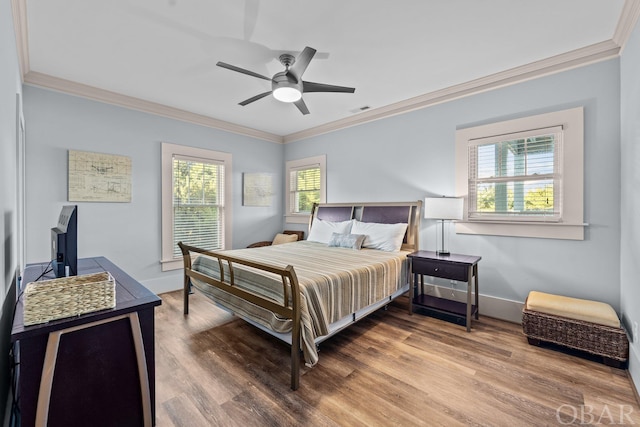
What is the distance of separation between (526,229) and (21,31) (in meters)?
4.97

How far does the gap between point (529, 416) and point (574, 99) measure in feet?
9.32

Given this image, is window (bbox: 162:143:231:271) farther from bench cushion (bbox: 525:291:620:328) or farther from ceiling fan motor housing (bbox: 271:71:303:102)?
bench cushion (bbox: 525:291:620:328)

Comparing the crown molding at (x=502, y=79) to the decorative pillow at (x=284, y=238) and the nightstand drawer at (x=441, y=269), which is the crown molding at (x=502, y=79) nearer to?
the nightstand drawer at (x=441, y=269)

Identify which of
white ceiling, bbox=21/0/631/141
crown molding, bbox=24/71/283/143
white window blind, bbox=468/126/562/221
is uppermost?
white ceiling, bbox=21/0/631/141

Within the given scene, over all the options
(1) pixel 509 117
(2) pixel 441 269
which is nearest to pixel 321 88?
(1) pixel 509 117

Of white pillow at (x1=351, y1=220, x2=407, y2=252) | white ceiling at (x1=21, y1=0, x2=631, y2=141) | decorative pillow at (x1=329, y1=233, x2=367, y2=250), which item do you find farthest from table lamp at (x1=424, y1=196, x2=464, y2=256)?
white ceiling at (x1=21, y1=0, x2=631, y2=141)

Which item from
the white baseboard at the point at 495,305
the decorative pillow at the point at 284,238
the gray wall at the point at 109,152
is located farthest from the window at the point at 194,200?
the white baseboard at the point at 495,305

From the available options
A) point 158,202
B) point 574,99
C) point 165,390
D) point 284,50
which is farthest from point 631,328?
point 158,202

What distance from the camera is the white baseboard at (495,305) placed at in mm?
3080

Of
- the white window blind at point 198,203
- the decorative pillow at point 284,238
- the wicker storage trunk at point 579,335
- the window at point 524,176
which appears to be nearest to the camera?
the wicker storage trunk at point 579,335

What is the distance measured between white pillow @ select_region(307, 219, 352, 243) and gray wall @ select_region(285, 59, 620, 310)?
Result: 60cm

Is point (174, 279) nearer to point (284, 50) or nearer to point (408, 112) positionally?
point (284, 50)

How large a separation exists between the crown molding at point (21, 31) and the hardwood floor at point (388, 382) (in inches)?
110

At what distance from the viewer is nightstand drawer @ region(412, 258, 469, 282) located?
9.61 ft
